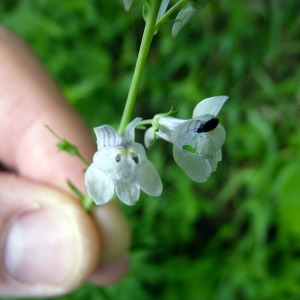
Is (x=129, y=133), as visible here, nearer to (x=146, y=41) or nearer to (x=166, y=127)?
(x=166, y=127)

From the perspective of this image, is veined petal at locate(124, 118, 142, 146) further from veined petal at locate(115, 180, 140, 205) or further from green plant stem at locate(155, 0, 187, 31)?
green plant stem at locate(155, 0, 187, 31)

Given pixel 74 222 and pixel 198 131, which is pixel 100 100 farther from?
pixel 198 131

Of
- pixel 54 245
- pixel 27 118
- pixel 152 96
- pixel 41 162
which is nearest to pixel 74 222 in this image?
pixel 54 245

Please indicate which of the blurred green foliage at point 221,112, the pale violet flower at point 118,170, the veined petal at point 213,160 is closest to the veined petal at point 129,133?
the pale violet flower at point 118,170

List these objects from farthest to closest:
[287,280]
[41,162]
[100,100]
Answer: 1. [100,100]
2. [287,280]
3. [41,162]

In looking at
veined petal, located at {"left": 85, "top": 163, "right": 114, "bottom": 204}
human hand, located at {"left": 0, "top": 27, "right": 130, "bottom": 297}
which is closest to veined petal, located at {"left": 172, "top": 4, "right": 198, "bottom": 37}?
veined petal, located at {"left": 85, "top": 163, "right": 114, "bottom": 204}

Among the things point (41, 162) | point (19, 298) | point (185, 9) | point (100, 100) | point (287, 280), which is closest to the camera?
point (185, 9)

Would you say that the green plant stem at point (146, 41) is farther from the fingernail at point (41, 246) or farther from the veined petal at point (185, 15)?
the fingernail at point (41, 246)

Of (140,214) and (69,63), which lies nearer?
(140,214)
